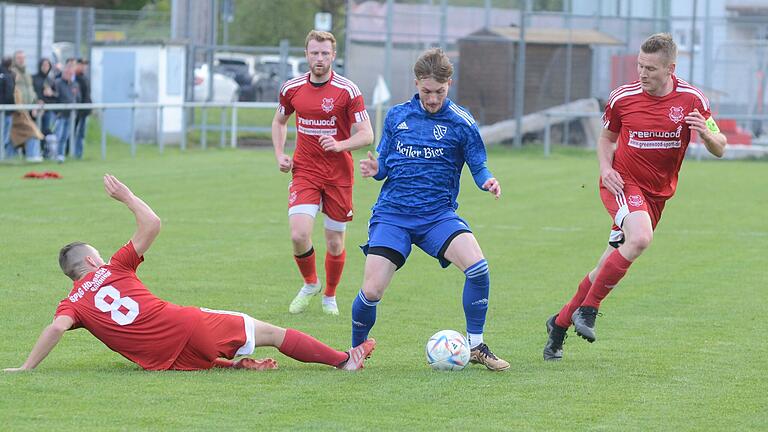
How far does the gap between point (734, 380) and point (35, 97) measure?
18.6 meters

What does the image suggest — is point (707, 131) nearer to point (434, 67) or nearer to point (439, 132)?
point (439, 132)

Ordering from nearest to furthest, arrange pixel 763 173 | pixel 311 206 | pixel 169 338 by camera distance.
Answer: pixel 169 338
pixel 311 206
pixel 763 173

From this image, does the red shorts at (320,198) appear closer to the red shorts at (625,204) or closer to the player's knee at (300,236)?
the player's knee at (300,236)

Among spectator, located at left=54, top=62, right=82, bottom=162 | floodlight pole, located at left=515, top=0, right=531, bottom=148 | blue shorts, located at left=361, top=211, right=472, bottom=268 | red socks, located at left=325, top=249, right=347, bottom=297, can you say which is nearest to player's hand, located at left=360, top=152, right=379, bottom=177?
blue shorts, located at left=361, top=211, right=472, bottom=268

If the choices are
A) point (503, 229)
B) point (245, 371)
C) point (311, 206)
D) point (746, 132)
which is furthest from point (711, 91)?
point (245, 371)

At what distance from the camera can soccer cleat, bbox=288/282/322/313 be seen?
964 cm

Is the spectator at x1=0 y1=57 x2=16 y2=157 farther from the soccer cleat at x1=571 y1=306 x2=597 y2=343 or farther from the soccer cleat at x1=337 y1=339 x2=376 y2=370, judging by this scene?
the soccer cleat at x1=571 y1=306 x2=597 y2=343

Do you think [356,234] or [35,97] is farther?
[35,97]

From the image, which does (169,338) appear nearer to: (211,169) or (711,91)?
(211,169)

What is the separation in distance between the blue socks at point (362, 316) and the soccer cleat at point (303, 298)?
7.38 feet

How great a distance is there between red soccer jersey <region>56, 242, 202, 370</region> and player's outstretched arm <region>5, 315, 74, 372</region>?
3.0 inches

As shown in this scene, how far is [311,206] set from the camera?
9.80 m

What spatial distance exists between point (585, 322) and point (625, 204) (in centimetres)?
78

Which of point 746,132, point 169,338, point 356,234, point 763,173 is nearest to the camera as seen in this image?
point 169,338
